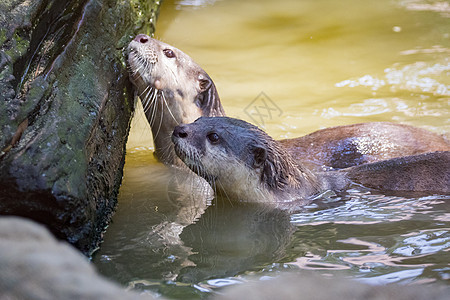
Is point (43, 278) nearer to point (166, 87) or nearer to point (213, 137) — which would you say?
point (213, 137)

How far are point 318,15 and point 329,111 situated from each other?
2.69 meters

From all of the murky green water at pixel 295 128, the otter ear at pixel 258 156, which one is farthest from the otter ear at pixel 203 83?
the otter ear at pixel 258 156

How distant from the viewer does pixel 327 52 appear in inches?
281

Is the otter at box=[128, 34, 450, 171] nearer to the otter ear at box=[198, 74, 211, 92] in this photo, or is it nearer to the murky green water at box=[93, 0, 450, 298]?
the otter ear at box=[198, 74, 211, 92]

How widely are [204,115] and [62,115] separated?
5.40ft

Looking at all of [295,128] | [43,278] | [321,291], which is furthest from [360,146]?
[43,278]

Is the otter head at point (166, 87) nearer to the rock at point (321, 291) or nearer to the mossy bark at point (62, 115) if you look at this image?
the mossy bark at point (62, 115)

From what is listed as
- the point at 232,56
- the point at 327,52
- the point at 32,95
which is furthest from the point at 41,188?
the point at 327,52

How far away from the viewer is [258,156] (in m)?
3.54

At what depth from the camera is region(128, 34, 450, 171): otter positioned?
4.11m

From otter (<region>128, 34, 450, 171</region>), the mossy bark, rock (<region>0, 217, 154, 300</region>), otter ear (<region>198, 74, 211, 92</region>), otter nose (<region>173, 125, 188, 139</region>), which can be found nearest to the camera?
rock (<region>0, 217, 154, 300</region>)

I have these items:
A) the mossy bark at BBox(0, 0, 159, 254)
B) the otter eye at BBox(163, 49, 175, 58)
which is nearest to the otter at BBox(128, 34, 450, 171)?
Answer: the otter eye at BBox(163, 49, 175, 58)

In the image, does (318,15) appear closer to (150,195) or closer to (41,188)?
(150,195)

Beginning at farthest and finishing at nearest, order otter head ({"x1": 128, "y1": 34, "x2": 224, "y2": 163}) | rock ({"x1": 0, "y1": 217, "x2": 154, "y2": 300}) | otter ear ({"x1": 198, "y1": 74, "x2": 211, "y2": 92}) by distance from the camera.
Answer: otter ear ({"x1": 198, "y1": 74, "x2": 211, "y2": 92}) → otter head ({"x1": 128, "y1": 34, "x2": 224, "y2": 163}) → rock ({"x1": 0, "y1": 217, "x2": 154, "y2": 300})
